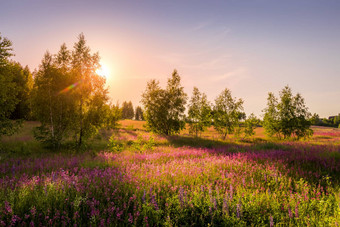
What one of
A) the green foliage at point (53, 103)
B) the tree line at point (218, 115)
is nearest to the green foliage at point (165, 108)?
the tree line at point (218, 115)

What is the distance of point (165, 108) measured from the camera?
23297mm

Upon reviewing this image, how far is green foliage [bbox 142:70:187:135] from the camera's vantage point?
23.4 meters

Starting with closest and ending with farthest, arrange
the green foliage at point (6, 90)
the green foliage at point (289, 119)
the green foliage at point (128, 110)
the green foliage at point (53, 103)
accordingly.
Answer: the green foliage at point (6, 90) < the green foliage at point (53, 103) < the green foliage at point (289, 119) < the green foliage at point (128, 110)

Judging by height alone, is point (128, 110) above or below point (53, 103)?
above

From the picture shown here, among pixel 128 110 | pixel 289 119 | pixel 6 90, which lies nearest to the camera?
pixel 6 90

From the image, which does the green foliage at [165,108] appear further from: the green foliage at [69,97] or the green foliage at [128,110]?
the green foliage at [128,110]

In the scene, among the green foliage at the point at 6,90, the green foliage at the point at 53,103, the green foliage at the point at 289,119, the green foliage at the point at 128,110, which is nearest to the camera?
the green foliage at the point at 6,90

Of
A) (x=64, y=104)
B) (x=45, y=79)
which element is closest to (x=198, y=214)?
(x=64, y=104)

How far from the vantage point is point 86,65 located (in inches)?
479

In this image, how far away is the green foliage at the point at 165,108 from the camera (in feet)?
76.7

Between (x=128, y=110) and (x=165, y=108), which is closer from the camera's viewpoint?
(x=165, y=108)

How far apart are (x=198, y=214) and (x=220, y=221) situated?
389 mm

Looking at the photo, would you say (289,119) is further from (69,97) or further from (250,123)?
(69,97)

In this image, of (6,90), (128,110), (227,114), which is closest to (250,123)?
(227,114)
